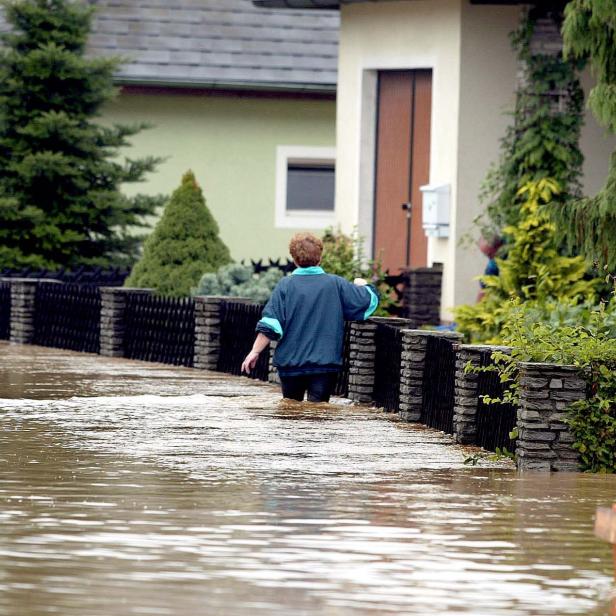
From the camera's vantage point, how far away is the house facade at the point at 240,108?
106 feet

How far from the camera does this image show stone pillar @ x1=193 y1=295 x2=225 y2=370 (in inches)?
779

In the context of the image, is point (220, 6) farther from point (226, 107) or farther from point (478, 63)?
point (478, 63)

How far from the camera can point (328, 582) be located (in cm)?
773

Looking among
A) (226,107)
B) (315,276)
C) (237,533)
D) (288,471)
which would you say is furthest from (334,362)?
(226,107)

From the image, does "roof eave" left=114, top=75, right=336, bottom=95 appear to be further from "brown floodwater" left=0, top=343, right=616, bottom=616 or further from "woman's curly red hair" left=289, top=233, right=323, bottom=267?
"brown floodwater" left=0, top=343, right=616, bottom=616

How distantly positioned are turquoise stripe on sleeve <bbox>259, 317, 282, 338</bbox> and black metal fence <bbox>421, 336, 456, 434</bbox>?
48.6 inches

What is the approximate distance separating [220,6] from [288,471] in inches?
930

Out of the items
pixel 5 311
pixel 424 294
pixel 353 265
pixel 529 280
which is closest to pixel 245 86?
pixel 5 311

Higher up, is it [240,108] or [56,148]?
[240,108]

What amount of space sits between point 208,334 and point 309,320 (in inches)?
199

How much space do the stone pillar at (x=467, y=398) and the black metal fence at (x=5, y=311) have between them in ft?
40.0

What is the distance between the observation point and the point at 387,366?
1563cm

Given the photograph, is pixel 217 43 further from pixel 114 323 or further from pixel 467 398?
pixel 467 398

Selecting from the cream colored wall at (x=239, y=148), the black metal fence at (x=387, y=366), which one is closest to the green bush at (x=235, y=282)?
the black metal fence at (x=387, y=366)
